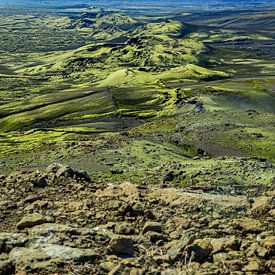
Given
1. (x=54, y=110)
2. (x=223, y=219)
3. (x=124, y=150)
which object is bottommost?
(x=54, y=110)

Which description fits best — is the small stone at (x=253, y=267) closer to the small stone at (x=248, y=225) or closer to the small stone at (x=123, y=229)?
the small stone at (x=248, y=225)

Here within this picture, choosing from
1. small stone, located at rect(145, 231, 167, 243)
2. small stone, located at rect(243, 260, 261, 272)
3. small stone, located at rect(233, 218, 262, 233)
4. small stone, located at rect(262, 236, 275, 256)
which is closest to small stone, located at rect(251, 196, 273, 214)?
small stone, located at rect(233, 218, 262, 233)

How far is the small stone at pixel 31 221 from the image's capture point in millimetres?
20172

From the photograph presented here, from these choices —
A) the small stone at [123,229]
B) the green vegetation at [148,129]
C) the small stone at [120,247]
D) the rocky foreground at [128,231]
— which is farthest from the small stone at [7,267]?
the green vegetation at [148,129]

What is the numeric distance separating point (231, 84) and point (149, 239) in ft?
521

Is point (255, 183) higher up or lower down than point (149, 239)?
lower down

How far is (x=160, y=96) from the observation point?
15312 cm

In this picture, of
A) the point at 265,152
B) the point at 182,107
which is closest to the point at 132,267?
the point at 265,152

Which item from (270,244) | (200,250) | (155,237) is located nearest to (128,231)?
(155,237)

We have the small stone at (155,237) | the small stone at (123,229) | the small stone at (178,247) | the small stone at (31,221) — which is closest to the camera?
the small stone at (178,247)

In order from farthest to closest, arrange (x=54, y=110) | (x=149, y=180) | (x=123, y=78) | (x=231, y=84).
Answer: (x=123, y=78), (x=231, y=84), (x=54, y=110), (x=149, y=180)

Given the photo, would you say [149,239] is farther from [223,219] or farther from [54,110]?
[54,110]

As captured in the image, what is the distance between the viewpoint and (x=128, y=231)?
19594 millimetres

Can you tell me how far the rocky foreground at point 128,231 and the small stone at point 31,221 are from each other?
47 millimetres
